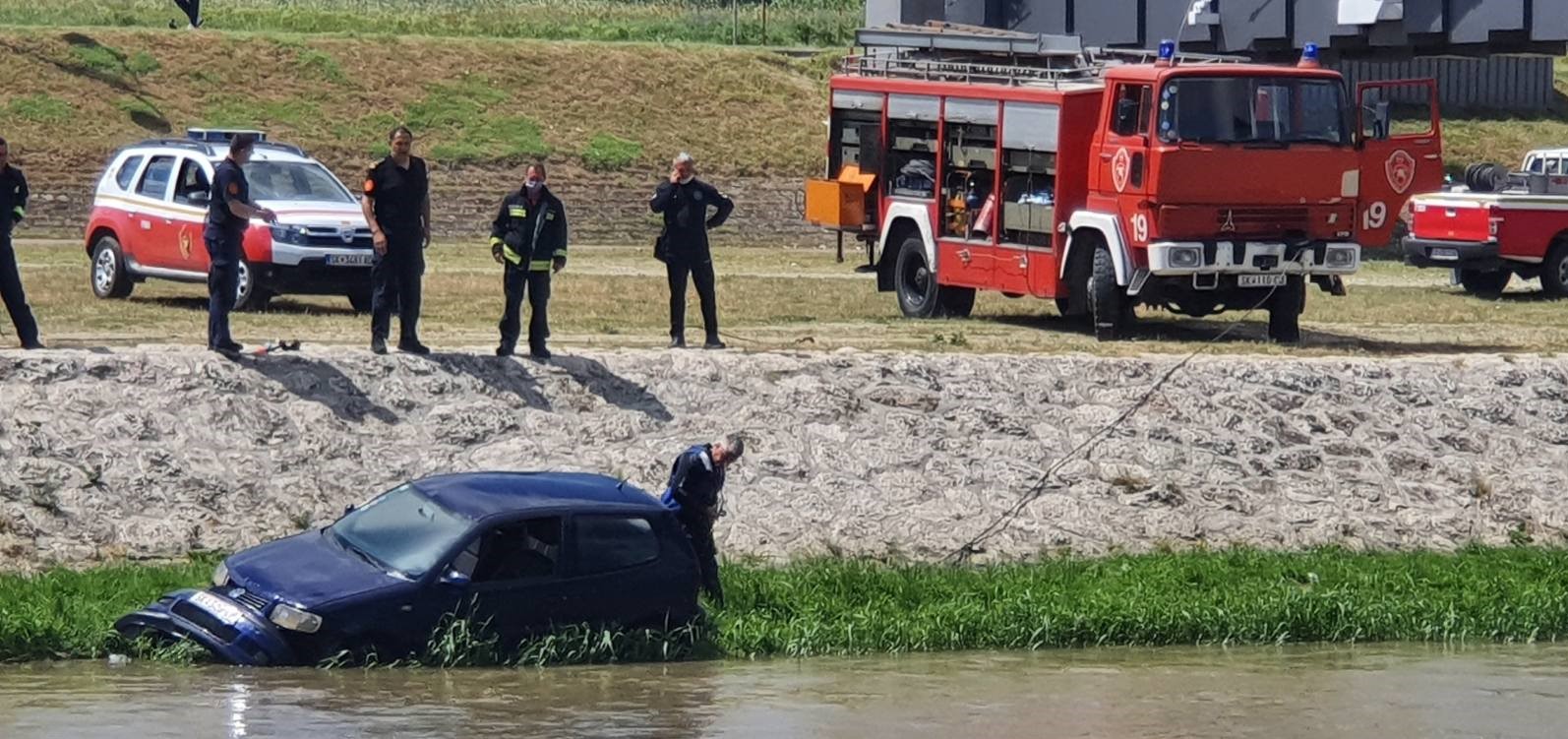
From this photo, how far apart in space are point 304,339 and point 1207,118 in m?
8.30

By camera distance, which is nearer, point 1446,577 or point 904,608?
point 904,608

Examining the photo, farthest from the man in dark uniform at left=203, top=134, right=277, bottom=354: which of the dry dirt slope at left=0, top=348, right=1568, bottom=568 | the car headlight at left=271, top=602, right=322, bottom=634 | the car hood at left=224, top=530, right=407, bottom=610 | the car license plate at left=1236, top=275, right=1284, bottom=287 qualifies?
the car license plate at left=1236, top=275, right=1284, bottom=287

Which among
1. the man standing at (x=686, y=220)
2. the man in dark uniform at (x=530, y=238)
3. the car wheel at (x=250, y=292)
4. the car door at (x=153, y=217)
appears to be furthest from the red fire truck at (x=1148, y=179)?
the car door at (x=153, y=217)

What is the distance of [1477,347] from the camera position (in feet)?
77.4

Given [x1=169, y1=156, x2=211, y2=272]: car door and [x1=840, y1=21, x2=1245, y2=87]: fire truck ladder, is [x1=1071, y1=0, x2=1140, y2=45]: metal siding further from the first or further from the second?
[x1=169, y1=156, x2=211, y2=272]: car door

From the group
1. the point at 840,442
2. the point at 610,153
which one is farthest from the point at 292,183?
the point at 610,153

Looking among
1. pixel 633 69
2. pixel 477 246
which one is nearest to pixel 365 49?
pixel 633 69

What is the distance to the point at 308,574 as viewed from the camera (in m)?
13.9

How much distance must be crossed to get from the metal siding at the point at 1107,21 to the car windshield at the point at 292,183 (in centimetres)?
1899

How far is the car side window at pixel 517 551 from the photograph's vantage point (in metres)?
14.1

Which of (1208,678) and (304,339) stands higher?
(304,339)

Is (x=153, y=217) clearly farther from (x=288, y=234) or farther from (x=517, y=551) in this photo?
(x=517, y=551)

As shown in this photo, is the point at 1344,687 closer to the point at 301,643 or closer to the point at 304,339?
the point at 301,643

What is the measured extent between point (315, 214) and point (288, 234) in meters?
0.65
